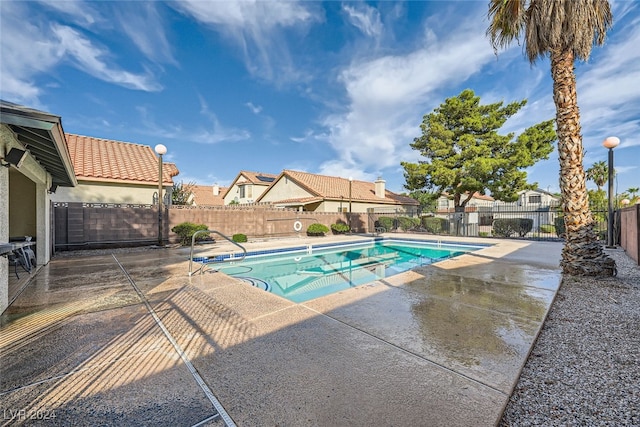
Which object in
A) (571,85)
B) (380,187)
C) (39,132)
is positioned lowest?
(39,132)

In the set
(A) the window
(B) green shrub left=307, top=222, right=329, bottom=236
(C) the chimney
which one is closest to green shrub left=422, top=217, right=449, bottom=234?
(C) the chimney

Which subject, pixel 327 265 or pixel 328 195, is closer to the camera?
pixel 327 265

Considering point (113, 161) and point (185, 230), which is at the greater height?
point (113, 161)

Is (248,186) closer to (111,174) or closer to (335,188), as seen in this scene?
(335,188)

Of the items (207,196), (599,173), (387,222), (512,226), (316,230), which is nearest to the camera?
(512,226)

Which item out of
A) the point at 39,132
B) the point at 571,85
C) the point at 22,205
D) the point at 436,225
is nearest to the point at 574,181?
the point at 571,85

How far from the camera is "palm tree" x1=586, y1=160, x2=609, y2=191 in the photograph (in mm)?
29406

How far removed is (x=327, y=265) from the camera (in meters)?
9.66

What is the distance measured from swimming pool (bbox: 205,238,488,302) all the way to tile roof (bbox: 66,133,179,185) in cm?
798

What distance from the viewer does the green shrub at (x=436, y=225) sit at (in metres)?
19.4

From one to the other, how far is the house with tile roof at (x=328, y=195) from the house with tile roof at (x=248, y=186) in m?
2.05

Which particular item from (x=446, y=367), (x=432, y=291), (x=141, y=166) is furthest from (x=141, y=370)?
(x=141, y=166)

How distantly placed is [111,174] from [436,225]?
19.7m

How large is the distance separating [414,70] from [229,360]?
15.2m
